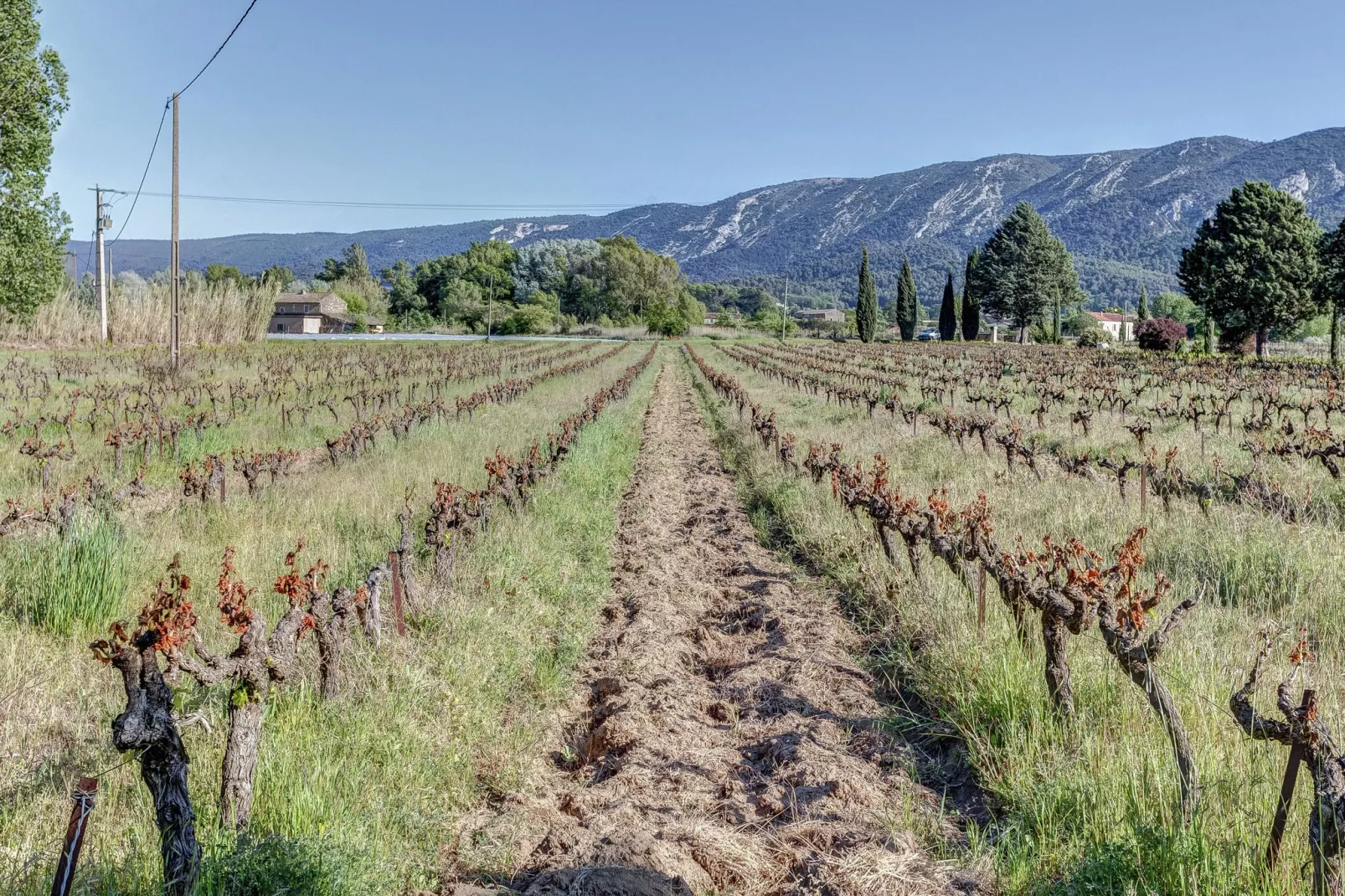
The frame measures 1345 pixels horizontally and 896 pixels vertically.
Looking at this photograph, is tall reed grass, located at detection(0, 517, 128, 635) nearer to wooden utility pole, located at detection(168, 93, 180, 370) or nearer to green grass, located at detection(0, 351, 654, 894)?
green grass, located at detection(0, 351, 654, 894)

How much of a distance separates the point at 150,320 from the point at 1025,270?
63031 millimetres

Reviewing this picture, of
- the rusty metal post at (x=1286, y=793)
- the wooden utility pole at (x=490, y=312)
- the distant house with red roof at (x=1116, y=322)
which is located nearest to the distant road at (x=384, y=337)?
the wooden utility pole at (x=490, y=312)

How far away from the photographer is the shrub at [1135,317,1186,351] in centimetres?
5031

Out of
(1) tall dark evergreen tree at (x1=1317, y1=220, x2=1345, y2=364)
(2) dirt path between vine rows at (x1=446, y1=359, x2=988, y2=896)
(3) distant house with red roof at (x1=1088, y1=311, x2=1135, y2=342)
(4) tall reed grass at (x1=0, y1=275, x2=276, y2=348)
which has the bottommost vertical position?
(2) dirt path between vine rows at (x1=446, y1=359, x2=988, y2=896)

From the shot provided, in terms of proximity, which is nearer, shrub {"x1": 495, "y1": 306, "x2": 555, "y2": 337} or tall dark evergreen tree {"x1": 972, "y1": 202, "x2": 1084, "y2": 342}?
tall dark evergreen tree {"x1": 972, "y1": 202, "x2": 1084, "y2": 342}

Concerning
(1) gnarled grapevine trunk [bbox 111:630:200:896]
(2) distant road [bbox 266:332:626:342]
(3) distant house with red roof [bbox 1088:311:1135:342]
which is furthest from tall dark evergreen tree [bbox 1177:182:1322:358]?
(1) gnarled grapevine trunk [bbox 111:630:200:896]

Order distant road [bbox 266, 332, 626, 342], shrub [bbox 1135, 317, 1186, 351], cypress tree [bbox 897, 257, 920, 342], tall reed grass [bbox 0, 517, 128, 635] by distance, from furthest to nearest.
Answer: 1. cypress tree [bbox 897, 257, 920, 342]
2. distant road [bbox 266, 332, 626, 342]
3. shrub [bbox 1135, 317, 1186, 351]
4. tall reed grass [bbox 0, 517, 128, 635]

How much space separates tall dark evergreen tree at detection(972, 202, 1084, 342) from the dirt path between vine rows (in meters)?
71.4

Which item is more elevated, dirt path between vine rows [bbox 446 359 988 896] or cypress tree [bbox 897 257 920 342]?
cypress tree [bbox 897 257 920 342]

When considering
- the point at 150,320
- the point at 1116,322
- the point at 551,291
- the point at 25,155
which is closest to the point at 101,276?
the point at 150,320

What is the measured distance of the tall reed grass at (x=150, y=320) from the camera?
3412 centimetres

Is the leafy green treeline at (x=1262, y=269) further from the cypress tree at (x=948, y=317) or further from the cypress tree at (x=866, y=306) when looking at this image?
the cypress tree at (x=948, y=317)

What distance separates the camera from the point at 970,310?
79688 mm

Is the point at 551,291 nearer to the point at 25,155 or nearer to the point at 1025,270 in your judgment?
the point at 1025,270
